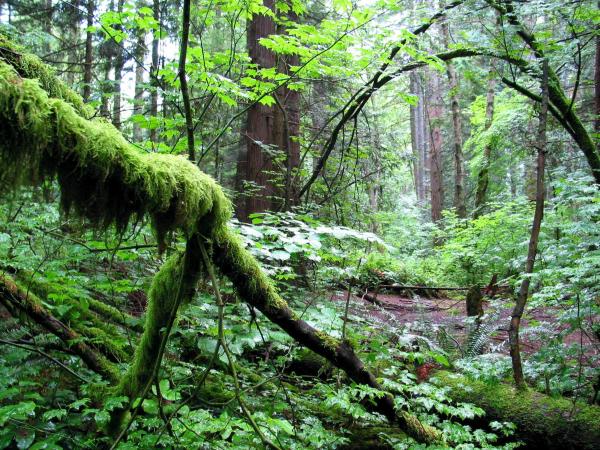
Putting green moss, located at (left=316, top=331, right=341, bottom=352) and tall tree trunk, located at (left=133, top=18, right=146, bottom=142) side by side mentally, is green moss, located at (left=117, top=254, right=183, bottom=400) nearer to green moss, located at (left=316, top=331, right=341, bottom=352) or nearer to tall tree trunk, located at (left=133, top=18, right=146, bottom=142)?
green moss, located at (left=316, top=331, right=341, bottom=352)

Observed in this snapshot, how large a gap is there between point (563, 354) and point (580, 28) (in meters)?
4.26

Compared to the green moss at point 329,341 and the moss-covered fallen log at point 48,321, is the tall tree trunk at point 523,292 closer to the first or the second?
the green moss at point 329,341

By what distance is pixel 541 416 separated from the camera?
4.33 metres

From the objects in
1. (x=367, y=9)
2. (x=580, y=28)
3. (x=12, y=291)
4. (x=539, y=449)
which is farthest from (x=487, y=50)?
(x=12, y=291)

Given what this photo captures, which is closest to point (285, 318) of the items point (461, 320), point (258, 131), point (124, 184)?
point (124, 184)

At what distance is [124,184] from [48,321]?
2.56 metres

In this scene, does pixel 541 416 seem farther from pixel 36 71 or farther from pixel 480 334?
pixel 36 71

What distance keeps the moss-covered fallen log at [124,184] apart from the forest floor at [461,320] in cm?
234

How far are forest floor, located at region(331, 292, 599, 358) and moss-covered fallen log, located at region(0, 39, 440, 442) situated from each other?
234 centimetres

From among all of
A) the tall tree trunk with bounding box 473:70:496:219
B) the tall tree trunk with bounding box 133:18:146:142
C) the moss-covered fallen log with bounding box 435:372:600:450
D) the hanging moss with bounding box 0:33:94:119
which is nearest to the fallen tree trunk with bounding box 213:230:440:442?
the moss-covered fallen log with bounding box 435:372:600:450

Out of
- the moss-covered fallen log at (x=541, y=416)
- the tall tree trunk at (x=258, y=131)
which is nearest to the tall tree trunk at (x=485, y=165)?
the tall tree trunk at (x=258, y=131)

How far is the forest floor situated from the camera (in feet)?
16.9

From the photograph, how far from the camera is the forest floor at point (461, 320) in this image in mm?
5137

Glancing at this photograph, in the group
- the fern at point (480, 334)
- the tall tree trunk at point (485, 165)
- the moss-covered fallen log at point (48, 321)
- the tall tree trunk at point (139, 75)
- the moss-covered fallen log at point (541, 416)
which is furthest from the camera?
the tall tree trunk at point (485, 165)
